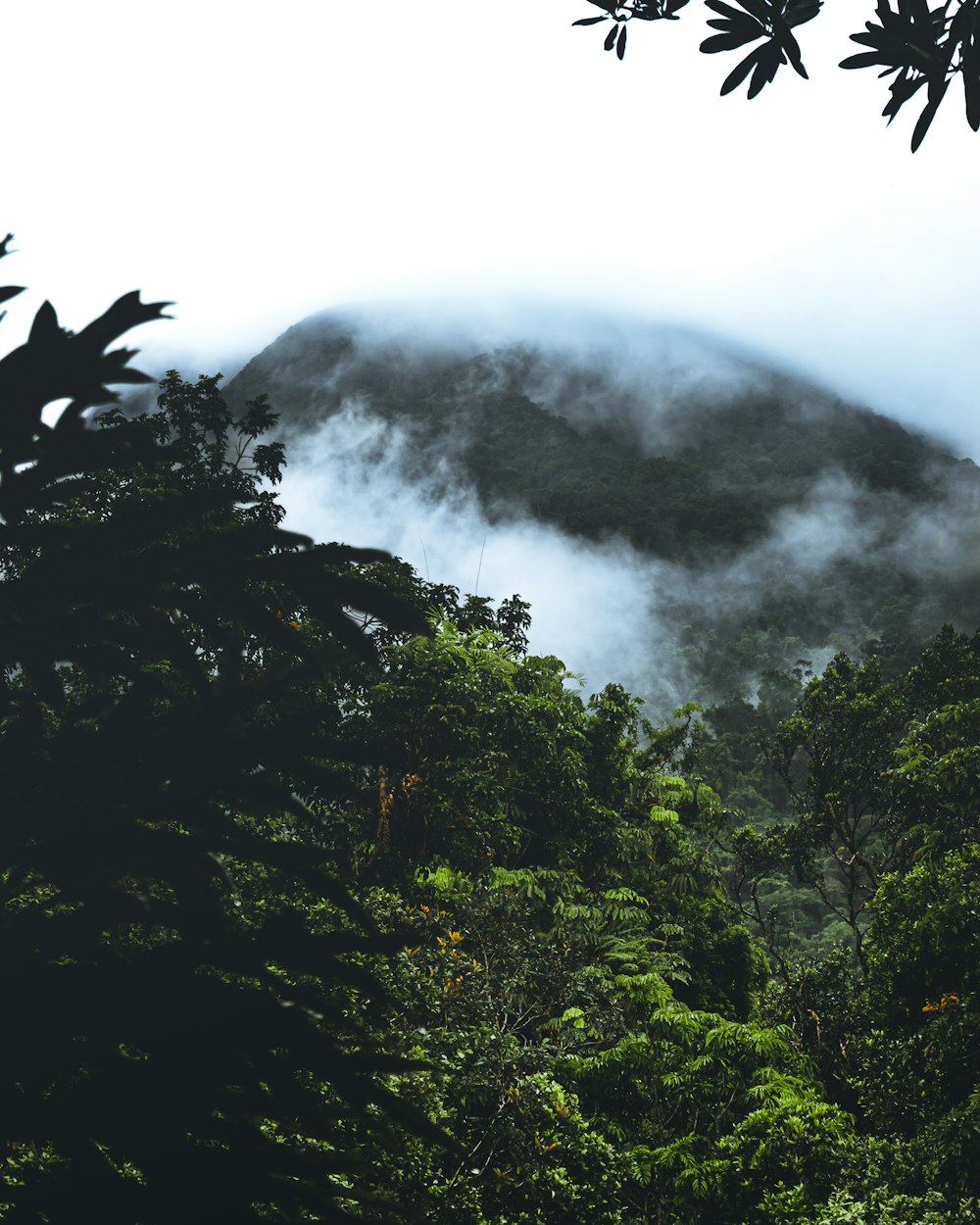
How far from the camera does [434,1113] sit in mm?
5695

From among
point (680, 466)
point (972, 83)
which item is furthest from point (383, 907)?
point (680, 466)

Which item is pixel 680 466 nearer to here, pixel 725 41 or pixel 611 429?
pixel 611 429

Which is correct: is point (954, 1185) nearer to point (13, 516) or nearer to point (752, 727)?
point (13, 516)

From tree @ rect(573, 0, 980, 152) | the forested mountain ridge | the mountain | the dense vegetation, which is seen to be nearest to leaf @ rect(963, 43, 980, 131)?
tree @ rect(573, 0, 980, 152)

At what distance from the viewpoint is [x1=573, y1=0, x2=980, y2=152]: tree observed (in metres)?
2.67

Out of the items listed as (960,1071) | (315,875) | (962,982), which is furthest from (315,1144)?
(962,982)

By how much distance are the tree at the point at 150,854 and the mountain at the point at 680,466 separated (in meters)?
71.3

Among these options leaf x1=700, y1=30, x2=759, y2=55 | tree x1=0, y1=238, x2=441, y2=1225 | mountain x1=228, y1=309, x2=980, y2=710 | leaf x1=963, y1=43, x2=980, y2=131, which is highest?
mountain x1=228, y1=309, x2=980, y2=710

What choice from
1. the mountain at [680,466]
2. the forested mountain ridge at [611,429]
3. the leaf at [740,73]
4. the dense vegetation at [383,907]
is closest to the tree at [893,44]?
the leaf at [740,73]

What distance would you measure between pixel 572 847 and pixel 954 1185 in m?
6.55

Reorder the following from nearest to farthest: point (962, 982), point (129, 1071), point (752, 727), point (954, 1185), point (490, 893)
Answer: point (129, 1071), point (954, 1185), point (962, 982), point (490, 893), point (752, 727)

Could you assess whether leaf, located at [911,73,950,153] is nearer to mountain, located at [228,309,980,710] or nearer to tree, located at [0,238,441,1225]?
tree, located at [0,238,441,1225]

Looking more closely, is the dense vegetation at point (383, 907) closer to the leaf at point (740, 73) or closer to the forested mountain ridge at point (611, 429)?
the leaf at point (740, 73)

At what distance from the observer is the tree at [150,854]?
53.7 inches
